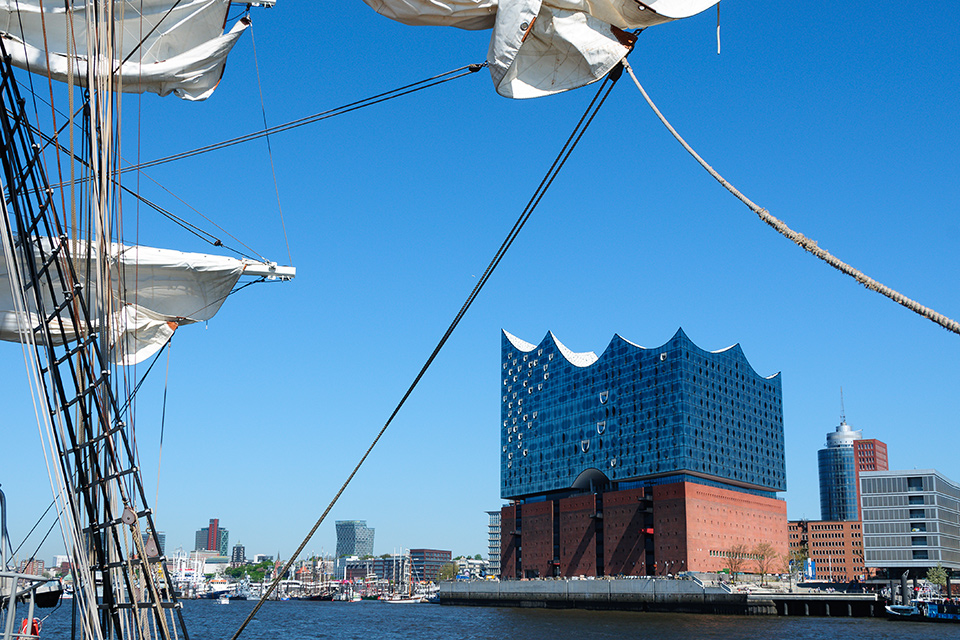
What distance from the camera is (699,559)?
266 feet

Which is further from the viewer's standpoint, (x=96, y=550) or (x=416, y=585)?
(x=416, y=585)

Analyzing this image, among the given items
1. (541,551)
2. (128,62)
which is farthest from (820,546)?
(128,62)

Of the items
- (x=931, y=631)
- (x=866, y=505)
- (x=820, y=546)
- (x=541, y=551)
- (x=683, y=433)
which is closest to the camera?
(x=931, y=631)

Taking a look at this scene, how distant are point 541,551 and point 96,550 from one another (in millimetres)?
92466

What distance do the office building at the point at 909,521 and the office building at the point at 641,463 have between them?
12.3 meters

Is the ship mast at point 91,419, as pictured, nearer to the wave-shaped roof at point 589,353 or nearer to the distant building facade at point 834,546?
the wave-shaped roof at point 589,353

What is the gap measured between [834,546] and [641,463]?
69574 mm

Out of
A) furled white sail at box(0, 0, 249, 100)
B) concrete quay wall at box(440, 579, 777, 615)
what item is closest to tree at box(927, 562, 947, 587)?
concrete quay wall at box(440, 579, 777, 615)

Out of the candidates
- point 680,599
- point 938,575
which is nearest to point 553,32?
point 680,599

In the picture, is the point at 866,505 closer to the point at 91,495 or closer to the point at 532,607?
the point at 532,607

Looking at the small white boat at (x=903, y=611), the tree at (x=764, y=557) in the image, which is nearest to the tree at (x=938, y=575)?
the tree at (x=764, y=557)

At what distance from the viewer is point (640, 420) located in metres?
90.3

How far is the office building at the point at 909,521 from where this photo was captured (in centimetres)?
7706

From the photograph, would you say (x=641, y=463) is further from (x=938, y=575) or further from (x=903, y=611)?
(x=903, y=611)
